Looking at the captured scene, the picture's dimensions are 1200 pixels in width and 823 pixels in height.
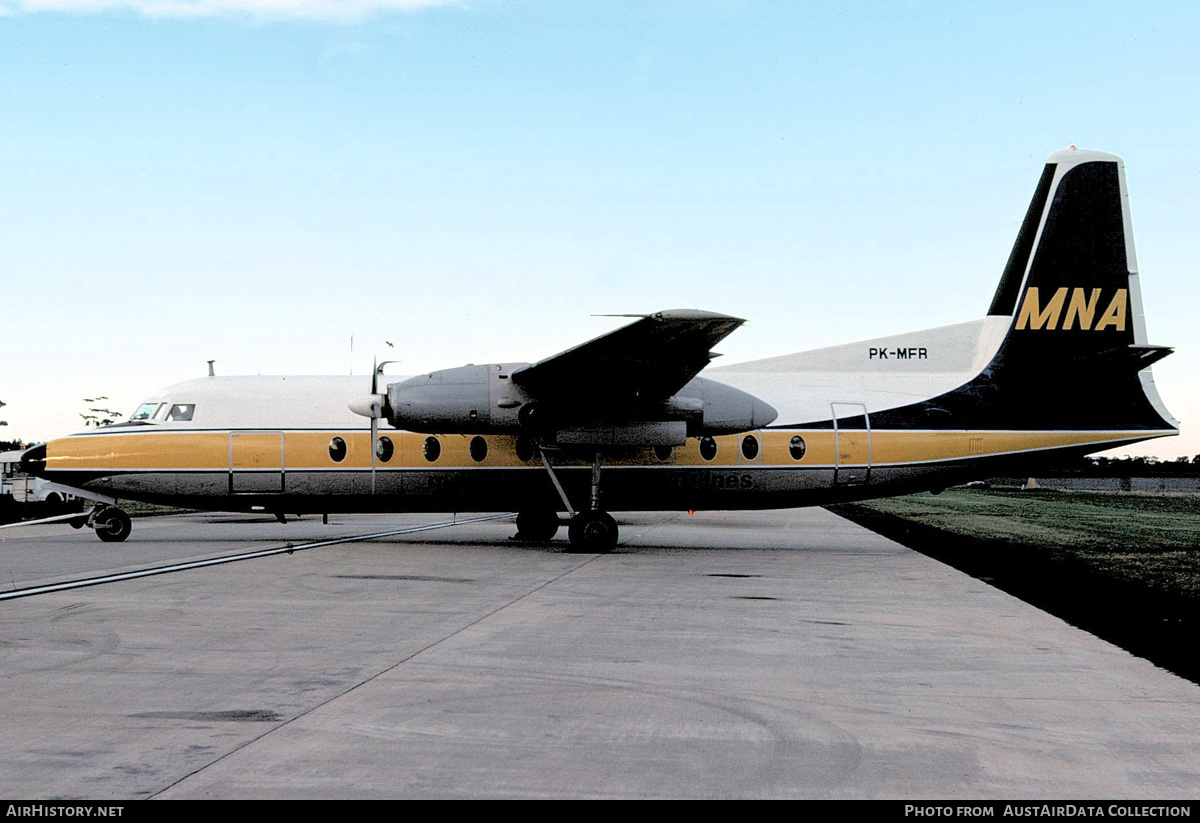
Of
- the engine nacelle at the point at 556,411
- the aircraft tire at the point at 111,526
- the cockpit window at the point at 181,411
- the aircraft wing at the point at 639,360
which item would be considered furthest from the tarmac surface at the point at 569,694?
the aircraft tire at the point at 111,526

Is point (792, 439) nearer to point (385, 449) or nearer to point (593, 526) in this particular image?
point (593, 526)

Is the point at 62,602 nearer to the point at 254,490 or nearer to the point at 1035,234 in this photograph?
the point at 254,490

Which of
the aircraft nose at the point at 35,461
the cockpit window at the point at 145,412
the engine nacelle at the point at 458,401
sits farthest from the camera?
the cockpit window at the point at 145,412

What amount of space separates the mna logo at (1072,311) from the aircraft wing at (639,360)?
22.5 feet

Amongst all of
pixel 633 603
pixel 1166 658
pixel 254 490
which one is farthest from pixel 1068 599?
pixel 254 490

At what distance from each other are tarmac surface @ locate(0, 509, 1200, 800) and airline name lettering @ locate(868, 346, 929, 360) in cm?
775

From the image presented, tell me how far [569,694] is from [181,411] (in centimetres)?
1506

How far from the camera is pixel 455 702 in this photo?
20.8 feet

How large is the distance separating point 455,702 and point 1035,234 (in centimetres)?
1655

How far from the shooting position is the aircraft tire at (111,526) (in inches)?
771

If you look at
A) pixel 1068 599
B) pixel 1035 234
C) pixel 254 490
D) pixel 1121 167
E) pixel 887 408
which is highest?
pixel 1121 167

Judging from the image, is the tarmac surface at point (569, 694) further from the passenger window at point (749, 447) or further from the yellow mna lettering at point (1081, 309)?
the yellow mna lettering at point (1081, 309)

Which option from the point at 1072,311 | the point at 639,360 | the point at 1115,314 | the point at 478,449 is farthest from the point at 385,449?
the point at 1115,314

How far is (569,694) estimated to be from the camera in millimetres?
6617
